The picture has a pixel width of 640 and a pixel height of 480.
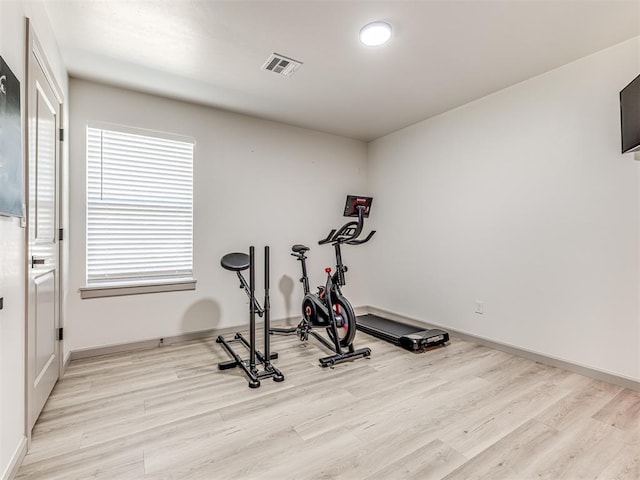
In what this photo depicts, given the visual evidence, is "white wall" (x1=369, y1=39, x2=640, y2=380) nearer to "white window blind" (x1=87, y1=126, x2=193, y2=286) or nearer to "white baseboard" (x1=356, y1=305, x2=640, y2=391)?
"white baseboard" (x1=356, y1=305, x2=640, y2=391)

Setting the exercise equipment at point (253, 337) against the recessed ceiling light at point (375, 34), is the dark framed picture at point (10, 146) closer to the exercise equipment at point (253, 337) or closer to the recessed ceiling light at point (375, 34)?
the exercise equipment at point (253, 337)

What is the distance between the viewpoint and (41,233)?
2018mm

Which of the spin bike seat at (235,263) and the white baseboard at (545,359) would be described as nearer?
the white baseboard at (545,359)

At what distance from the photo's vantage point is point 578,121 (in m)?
2.68

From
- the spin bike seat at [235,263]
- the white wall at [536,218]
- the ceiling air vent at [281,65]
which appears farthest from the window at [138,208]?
the white wall at [536,218]

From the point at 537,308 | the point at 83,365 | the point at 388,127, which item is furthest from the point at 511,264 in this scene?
the point at 83,365

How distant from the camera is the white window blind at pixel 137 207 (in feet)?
10.2

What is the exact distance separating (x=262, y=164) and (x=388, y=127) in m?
1.77

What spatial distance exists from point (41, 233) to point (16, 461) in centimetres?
125

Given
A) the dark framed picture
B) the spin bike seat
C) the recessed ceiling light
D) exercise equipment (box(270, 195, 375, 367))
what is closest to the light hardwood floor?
exercise equipment (box(270, 195, 375, 367))

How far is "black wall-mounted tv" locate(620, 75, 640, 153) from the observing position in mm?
2041

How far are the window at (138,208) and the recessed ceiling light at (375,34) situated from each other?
2171 millimetres

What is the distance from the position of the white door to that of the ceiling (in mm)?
590

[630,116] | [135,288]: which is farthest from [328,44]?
[135,288]
